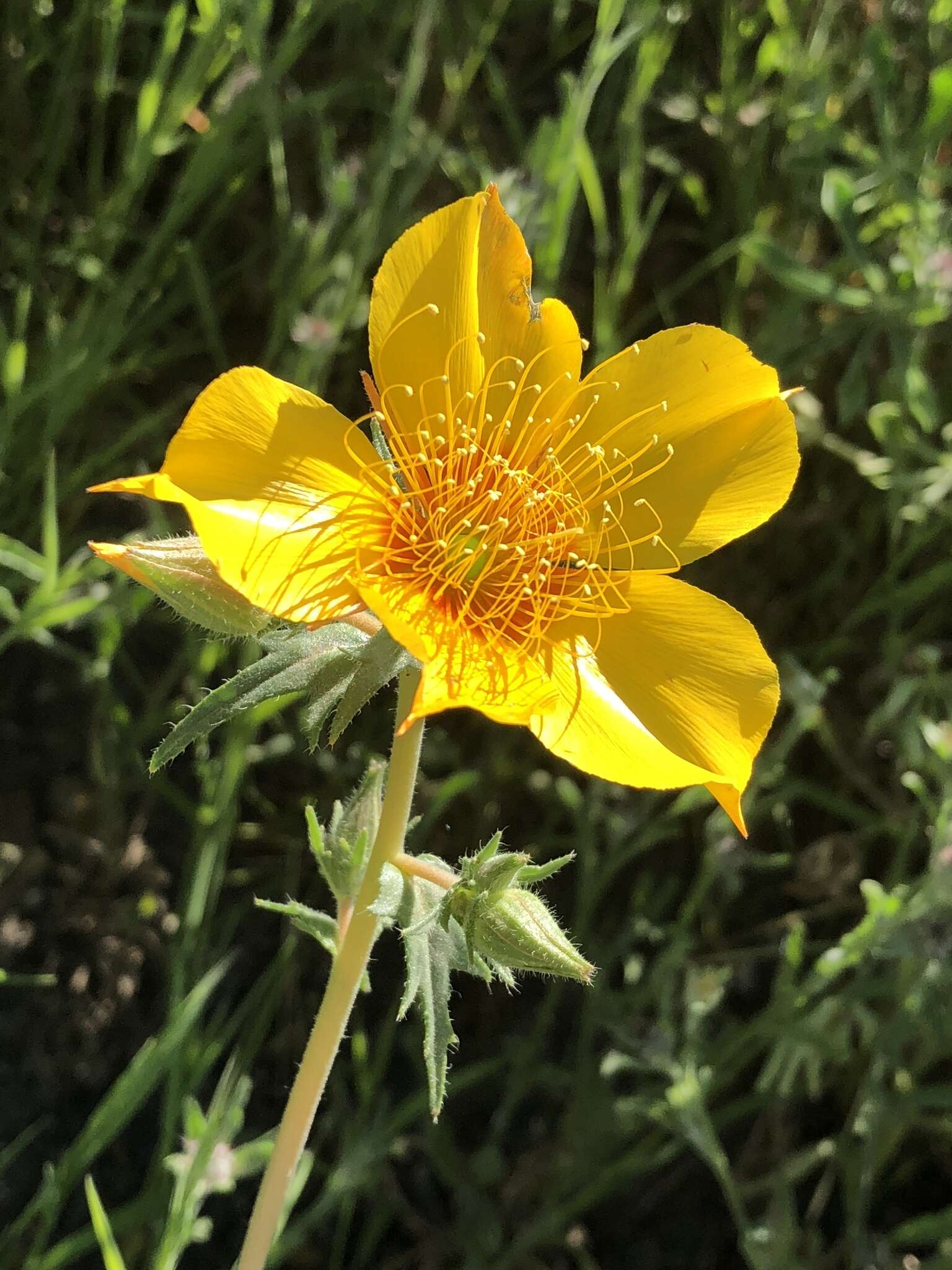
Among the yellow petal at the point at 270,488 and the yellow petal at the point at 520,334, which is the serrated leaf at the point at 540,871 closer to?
the yellow petal at the point at 270,488

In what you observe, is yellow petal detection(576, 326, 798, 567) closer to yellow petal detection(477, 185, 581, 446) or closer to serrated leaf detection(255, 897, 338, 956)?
yellow petal detection(477, 185, 581, 446)

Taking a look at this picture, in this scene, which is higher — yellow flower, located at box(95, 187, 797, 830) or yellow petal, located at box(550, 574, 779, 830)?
yellow flower, located at box(95, 187, 797, 830)

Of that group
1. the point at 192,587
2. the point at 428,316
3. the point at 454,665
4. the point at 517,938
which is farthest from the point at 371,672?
the point at 428,316

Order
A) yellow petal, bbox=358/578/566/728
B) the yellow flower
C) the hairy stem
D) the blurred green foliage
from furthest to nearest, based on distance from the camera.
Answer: the blurred green foliage, the hairy stem, the yellow flower, yellow petal, bbox=358/578/566/728

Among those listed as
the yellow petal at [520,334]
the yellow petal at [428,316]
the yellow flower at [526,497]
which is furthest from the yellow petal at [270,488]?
the yellow petal at [520,334]

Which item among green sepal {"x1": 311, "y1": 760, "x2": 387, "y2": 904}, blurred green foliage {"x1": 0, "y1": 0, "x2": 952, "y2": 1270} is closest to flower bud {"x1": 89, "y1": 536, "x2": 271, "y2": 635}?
green sepal {"x1": 311, "y1": 760, "x2": 387, "y2": 904}

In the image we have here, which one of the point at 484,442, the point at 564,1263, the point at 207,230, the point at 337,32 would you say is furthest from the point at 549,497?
the point at 564,1263

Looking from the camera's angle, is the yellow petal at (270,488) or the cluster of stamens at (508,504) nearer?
the yellow petal at (270,488)
